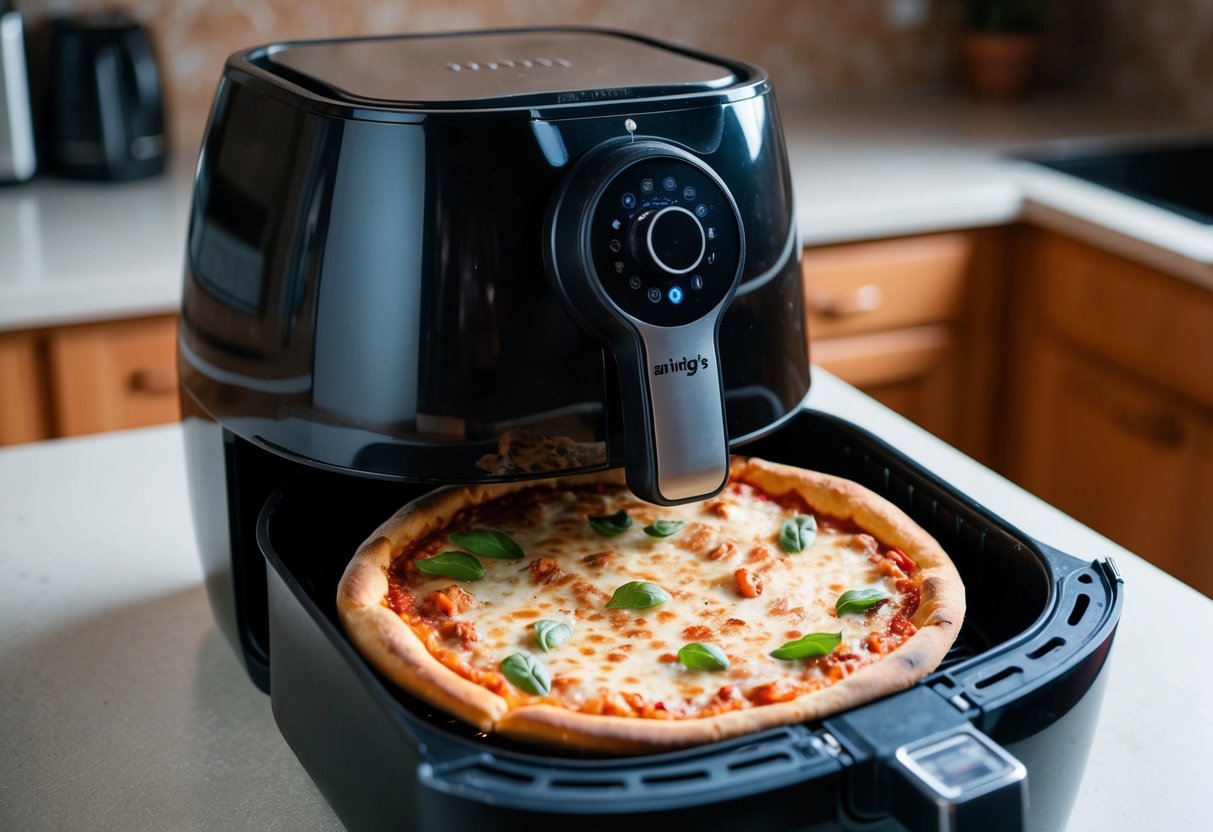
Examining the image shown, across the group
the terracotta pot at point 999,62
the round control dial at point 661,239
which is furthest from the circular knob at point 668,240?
the terracotta pot at point 999,62

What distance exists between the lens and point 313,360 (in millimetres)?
708

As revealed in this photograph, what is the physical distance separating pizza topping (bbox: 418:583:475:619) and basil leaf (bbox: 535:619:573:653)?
0.05 meters

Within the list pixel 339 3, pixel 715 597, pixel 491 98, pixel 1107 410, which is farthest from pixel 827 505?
pixel 339 3

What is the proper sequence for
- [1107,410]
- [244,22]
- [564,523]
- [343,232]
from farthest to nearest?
[244,22]
[1107,410]
[564,523]
[343,232]

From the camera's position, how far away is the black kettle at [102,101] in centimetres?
186

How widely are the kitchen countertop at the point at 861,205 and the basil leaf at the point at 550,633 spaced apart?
2.78 ft

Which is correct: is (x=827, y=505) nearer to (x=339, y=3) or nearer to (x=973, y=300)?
(x=973, y=300)

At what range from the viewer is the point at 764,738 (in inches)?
21.8

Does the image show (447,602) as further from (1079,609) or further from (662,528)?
(1079,609)

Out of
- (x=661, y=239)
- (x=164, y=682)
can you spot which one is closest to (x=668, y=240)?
(x=661, y=239)

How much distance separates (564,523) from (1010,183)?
1380mm

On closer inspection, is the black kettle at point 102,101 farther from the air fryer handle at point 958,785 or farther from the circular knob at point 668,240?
the air fryer handle at point 958,785

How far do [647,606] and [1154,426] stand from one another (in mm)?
1338

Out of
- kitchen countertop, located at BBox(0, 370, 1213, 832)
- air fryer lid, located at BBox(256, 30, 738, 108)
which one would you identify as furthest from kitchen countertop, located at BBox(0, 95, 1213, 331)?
air fryer lid, located at BBox(256, 30, 738, 108)
